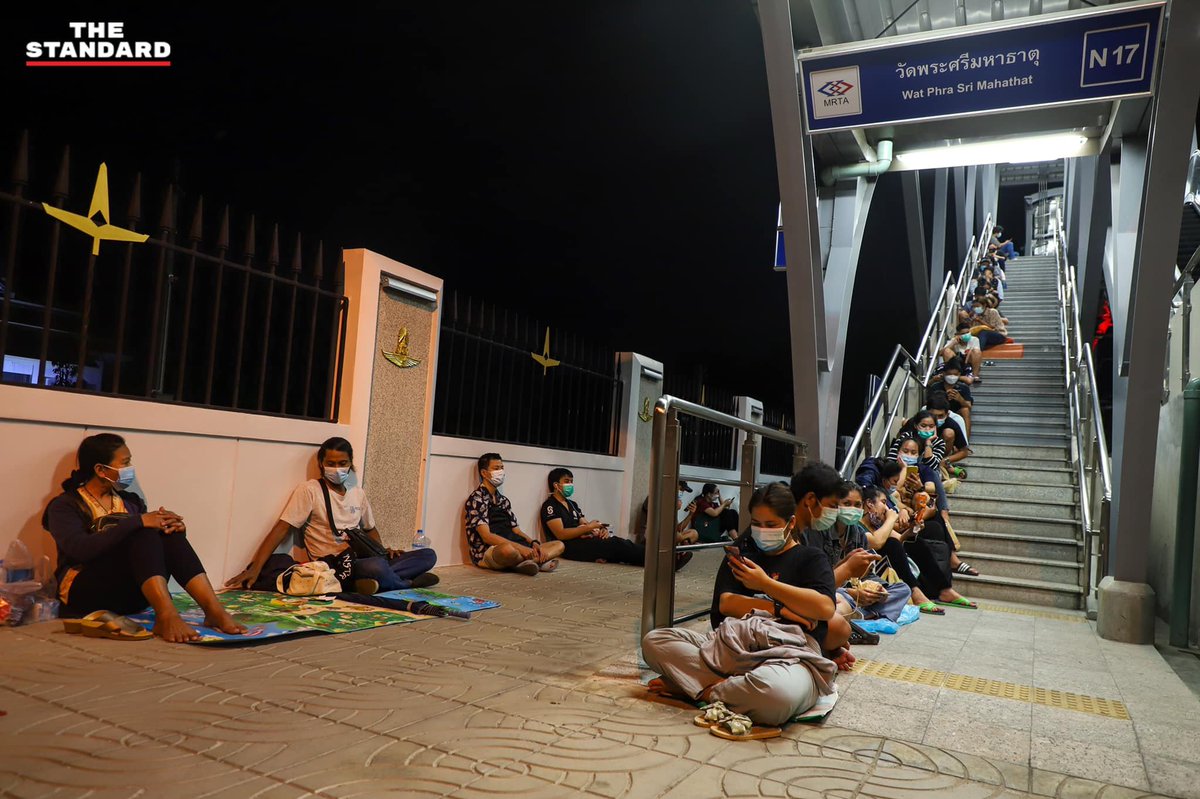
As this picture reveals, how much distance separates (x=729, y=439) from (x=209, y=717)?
11866 mm

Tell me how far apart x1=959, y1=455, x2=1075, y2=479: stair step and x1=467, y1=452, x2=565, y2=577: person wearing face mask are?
17.3 feet

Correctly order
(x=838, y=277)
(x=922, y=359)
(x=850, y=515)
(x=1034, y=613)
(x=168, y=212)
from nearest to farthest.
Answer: (x=850, y=515)
(x=168, y=212)
(x=1034, y=613)
(x=838, y=277)
(x=922, y=359)

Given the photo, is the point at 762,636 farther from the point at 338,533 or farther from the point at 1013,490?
the point at 1013,490

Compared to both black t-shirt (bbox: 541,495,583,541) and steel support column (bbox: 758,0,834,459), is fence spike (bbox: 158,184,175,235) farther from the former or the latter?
black t-shirt (bbox: 541,495,583,541)

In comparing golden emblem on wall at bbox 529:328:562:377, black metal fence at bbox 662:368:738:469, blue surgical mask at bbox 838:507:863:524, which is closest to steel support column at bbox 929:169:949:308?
black metal fence at bbox 662:368:738:469

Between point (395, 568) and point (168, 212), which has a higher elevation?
point (168, 212)

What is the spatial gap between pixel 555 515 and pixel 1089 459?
18.6ft

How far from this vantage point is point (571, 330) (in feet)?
84.5

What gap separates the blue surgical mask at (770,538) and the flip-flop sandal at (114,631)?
9.84 ft

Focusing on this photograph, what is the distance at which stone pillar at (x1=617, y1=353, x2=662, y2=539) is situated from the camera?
10.8 meters

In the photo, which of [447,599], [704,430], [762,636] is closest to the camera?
[762,636]

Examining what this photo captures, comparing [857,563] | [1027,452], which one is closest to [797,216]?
[857,563]

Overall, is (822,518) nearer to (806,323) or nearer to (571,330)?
(806,323)

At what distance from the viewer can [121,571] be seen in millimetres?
4176
